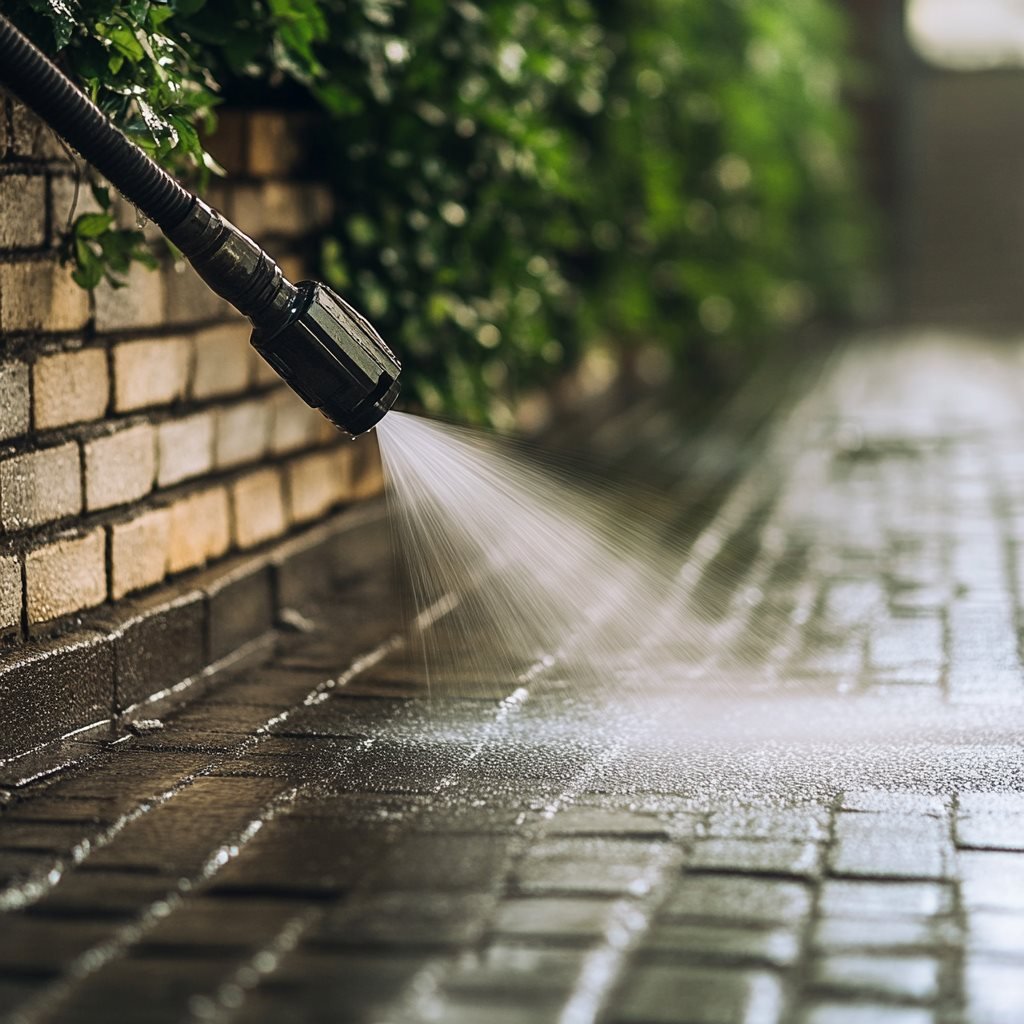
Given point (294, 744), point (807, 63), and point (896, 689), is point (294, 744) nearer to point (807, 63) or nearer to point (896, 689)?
point (896, 689)

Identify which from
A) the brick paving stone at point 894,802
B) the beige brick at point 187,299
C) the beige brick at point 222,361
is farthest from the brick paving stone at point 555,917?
the beige brick at point 222,361

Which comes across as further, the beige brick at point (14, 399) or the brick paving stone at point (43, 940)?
the beige brick at point (14, 399)

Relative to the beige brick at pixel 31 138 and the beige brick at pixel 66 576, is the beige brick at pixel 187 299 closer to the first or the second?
the beige brick at pixel 31 138

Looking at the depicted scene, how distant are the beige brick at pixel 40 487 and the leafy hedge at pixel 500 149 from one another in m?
0.41

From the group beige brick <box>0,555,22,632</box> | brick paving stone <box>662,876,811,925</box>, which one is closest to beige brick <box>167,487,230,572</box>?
beige brick <box>0,555,22,632</box>

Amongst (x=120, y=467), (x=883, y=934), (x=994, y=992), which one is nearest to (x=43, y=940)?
(x=883, y=934)

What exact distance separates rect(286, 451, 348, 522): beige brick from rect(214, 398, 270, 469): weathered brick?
200 mm

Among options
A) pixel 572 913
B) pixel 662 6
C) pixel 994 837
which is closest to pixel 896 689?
pixel 994 837

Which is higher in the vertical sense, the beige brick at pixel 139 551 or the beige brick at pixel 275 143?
the beige brick at pixel 275 143

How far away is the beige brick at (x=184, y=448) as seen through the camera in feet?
13.4

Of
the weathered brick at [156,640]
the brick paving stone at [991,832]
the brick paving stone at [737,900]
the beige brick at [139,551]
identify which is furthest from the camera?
the beige brick at [139,551]

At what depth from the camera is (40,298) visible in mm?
3549

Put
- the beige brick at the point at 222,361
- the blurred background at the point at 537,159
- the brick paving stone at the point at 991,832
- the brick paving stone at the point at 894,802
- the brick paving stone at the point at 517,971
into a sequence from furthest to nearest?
the beige brick at the point at 222,361 < the blurred background at the point at 537,159 < the brick paving stone at the point at 894,802 < the brick paving stone at the point at 991,832 < the brick paving stone at the point at 517,971

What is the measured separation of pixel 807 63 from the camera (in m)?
12.5
